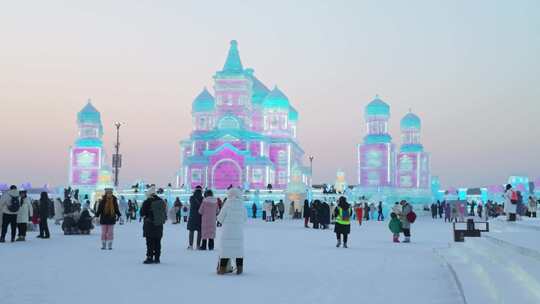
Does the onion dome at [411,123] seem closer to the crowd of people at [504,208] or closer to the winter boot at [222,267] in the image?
the crowd of people at [504,208]

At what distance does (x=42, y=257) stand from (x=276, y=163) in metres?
64.6

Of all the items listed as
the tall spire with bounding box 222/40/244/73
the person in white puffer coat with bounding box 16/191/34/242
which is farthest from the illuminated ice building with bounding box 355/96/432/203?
the person in white puffer coat with bounding box 16/191/34/242

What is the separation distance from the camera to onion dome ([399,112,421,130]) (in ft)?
300

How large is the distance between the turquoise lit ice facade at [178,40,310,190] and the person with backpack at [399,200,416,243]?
47.1 m

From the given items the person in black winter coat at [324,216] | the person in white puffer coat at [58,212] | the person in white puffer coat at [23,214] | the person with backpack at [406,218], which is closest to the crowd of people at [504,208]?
the person with backpack at [406,218]

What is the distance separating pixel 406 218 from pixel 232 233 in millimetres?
11402

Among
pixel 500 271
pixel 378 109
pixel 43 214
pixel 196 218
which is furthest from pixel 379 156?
pixel 500 271

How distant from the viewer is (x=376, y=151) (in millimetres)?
83500

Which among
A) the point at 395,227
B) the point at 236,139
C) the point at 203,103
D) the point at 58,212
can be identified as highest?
the point at 203,103

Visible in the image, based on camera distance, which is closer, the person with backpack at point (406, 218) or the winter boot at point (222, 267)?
the winter boot at point (222, 267)

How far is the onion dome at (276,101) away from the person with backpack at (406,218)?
185 ft

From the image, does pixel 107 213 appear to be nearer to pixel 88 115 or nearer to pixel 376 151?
pixel 376 151

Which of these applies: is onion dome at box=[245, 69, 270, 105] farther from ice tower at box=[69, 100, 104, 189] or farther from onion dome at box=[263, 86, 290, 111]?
ice tower at box=[69, 100, 104, 189]

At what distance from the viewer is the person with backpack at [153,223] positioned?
14.0 meters
